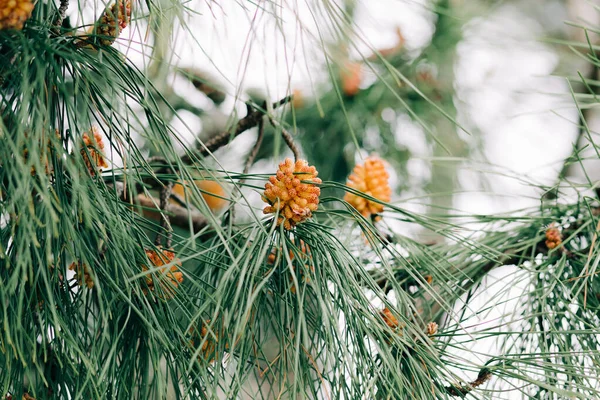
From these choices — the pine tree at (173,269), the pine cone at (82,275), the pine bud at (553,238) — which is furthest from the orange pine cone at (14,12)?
the pine bud at (553,238)

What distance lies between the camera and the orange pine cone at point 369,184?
2.45ft

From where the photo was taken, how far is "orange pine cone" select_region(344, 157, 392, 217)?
75cm

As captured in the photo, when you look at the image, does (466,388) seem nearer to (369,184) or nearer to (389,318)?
(389,318)

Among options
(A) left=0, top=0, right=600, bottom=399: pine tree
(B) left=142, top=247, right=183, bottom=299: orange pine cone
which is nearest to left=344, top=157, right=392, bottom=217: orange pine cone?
(A) left=0, top=0, right=600, bottom=399: pine tree

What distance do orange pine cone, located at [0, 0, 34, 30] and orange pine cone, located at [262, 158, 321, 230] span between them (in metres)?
0.20

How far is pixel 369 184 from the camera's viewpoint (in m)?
0.76

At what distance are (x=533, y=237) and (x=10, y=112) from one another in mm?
543

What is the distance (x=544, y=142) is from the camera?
6.65 feet

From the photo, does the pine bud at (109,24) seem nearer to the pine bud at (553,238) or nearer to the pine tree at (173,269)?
the pine tree at (173,269)

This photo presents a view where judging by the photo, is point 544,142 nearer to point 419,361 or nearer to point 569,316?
point 569,316

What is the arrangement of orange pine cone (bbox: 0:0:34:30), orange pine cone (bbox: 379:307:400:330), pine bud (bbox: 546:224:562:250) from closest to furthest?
orange pine cone (bbox: 0:0:34:30) → orange pine cone (bbox: 379:307:400:330) → pine bud (bbox: 546:224:562:250)

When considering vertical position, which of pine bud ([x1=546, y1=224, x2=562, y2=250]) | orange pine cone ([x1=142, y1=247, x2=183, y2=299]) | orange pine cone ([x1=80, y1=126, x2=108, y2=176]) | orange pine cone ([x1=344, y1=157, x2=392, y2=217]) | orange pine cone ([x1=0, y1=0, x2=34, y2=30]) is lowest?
orange pine cone ([x1=142, y1=247, x2=183, y2=299])

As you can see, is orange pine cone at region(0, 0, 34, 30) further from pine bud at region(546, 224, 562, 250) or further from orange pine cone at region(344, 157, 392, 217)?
pine bud at region(546, 224, 562, 250)

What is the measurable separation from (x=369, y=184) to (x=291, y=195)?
11.1 inches
